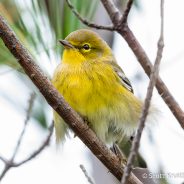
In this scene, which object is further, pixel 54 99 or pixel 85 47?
pixel 85 47

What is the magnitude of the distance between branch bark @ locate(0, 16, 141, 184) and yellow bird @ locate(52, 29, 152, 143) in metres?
0.44

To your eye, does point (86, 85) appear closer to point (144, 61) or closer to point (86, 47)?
point (86, 47)

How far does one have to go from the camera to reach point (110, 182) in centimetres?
309

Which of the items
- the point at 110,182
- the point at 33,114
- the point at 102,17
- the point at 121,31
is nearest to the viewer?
the point at 121,31

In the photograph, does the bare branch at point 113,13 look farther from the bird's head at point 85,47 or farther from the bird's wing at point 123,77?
the bird's wing at point 123,77

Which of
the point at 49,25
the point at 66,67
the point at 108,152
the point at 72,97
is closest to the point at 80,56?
the point at 66,67

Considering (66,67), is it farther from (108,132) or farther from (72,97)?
(108,132)

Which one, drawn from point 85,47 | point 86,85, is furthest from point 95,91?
point 85,47

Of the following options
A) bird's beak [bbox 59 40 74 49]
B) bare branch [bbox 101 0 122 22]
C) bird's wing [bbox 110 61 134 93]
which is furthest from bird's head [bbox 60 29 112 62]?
bare branch [bbox 101 0 122 22]

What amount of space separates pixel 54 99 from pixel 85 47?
1.26m

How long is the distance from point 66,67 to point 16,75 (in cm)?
47

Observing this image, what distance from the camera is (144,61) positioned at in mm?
2574

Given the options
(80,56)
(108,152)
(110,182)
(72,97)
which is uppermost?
(80,56)

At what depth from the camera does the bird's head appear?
354 centimetres
